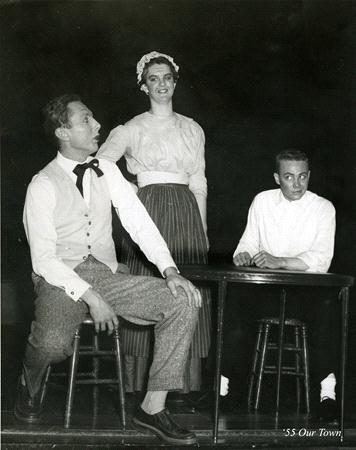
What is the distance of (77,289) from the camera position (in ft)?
9.17

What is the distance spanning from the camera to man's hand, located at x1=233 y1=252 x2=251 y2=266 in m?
3.54

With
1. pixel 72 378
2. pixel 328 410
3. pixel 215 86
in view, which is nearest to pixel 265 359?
pixel 328 410

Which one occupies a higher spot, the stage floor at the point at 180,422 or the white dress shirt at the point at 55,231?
the white dress shirt at the point at 55,231

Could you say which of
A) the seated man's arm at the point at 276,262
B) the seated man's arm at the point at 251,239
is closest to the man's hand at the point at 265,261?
the seated man's arm at the point at 276,262

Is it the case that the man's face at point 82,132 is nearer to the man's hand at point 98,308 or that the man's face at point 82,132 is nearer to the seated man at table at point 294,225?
the man's hand at point 98,308

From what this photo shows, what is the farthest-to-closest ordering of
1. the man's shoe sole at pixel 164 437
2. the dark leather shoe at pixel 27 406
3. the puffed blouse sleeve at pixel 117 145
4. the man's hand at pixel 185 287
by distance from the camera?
the puffed blouse sleeve at pixel 117 145 < the dark leather shoe at pixel 27 406 < the man's hand at pixel 185 287 < the man's shoe sole at pixel 164 437

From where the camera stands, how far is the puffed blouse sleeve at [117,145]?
3660 millimetres

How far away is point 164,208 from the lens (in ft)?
11.9

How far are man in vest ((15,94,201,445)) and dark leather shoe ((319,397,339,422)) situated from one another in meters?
0.95

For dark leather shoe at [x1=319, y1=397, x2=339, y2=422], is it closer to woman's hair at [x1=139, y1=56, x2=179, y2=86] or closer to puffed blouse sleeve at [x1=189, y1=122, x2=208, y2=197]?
puffed blouse sleeve at [x1=189, y1=122, x2=208, y2=197]

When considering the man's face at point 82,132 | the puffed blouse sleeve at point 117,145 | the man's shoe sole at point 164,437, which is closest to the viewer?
the man's shoe sole at point 164,437

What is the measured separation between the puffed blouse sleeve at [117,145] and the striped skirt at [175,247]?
26 centimetres

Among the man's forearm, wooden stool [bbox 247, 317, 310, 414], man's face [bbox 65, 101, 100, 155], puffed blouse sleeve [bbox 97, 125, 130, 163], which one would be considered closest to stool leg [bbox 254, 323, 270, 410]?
wooden stool [bbox 247, 317, 310, 414]

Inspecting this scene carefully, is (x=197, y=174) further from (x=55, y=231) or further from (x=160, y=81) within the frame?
(x=55, y=231)
